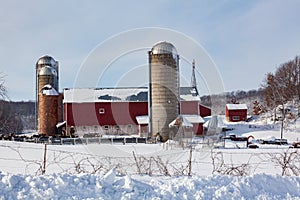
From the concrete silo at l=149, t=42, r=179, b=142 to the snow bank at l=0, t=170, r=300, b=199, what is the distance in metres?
22.2

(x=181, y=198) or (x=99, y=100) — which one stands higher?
(x=99, y=100)

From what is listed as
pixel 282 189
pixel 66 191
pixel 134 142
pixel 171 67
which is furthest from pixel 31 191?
pixel 171 67

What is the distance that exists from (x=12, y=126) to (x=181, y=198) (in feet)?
151

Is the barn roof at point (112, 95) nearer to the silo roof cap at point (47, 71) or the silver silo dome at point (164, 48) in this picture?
the silo roof cap at point (47, 71)

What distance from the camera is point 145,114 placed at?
123 feet

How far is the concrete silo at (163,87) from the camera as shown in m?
28.5

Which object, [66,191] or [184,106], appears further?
[184,106]

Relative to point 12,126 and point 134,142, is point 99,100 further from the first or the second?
point 12,126

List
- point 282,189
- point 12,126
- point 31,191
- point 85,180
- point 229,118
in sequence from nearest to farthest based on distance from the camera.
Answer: point 31,191
point 85,180
point 282,189
point 12,126
point 229,118

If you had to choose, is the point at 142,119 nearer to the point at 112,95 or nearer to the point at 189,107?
the point at 112,95

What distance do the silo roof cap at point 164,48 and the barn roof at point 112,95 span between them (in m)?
9.66

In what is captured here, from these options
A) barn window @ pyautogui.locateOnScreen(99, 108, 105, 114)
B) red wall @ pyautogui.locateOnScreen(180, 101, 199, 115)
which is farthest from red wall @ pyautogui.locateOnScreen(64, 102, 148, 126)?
red wall @ pyautogui.locateOnScreen(180, 101, 199, 115)

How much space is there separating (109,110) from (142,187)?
3249 centimetres

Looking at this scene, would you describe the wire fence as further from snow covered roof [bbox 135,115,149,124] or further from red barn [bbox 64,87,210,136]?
red barn [bbox 64,87,210,136]
